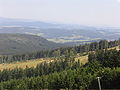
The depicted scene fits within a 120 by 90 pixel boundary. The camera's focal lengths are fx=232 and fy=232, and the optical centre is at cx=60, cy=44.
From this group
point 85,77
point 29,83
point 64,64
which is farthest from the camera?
point 64,64

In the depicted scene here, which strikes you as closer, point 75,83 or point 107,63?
point 75,83

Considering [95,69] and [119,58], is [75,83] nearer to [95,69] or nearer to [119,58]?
[95,69]

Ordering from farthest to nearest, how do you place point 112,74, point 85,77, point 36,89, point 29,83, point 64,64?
point 64,64, point 29,83, point 36,89, point 85,77, point 112,74

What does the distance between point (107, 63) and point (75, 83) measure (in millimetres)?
34106

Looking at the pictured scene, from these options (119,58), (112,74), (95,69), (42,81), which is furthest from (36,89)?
(119,58)

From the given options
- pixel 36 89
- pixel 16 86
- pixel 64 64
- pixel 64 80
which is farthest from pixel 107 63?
pixel 64 64

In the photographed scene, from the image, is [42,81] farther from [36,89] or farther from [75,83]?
[75,83]

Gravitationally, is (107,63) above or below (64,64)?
above

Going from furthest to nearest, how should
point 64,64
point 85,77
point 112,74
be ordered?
point 64,64
point 85,77
point 112,74

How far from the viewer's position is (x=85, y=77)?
99625 millimetres

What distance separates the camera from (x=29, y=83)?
122312mm

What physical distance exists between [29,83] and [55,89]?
21690 mm

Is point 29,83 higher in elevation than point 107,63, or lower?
lower

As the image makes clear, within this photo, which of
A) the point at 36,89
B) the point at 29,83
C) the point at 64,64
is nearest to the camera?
the point at 36,89
